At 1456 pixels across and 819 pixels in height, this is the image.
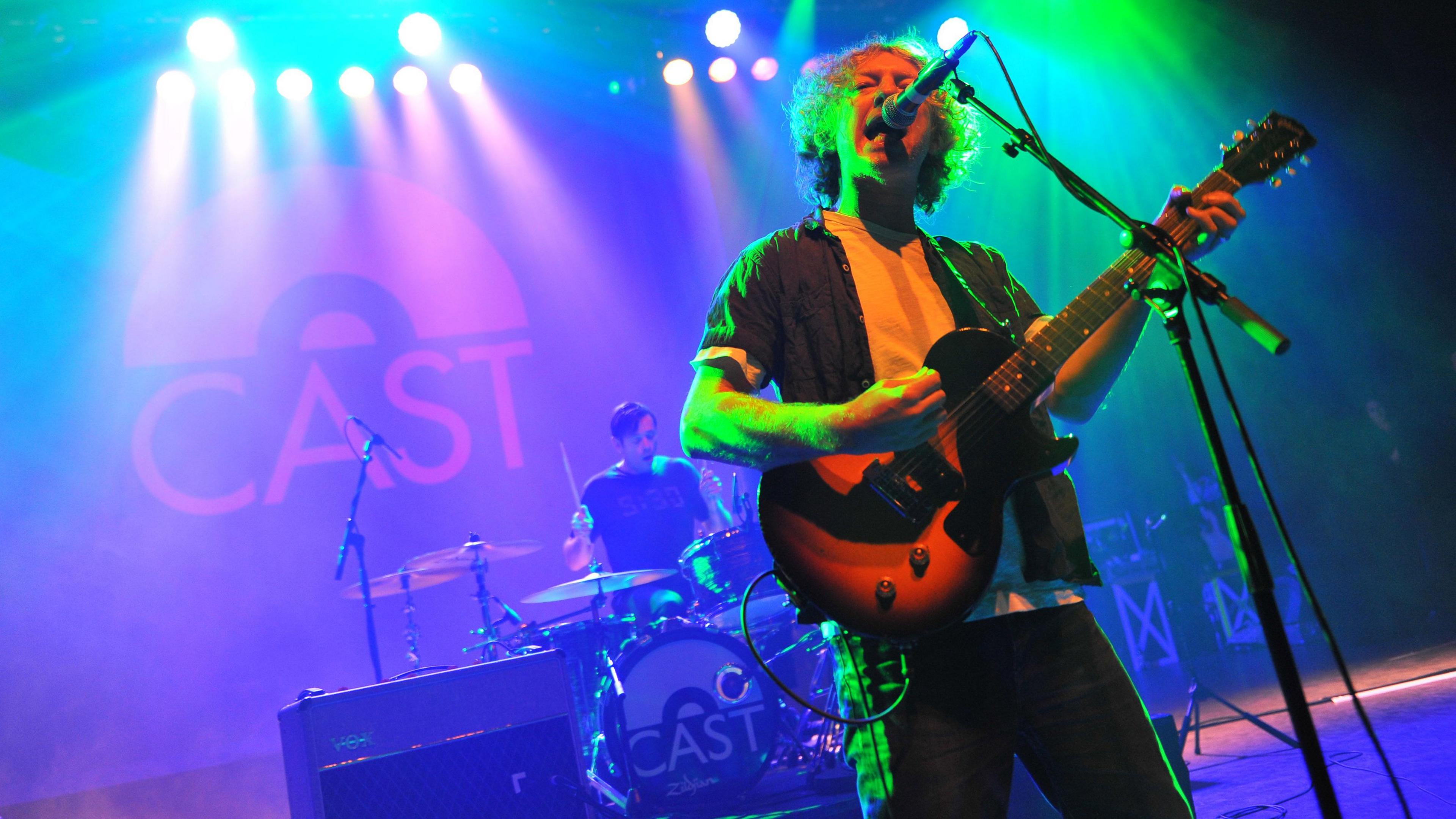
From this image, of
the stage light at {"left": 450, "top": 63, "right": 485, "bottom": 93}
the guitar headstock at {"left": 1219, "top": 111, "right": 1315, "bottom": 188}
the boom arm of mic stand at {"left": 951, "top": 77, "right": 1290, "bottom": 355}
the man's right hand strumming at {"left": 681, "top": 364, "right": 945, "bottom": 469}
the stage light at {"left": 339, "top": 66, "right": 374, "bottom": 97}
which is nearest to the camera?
the boom arm of mic stand at {"left": 951, "top": 77, "right": 1290, "bottom": 355}

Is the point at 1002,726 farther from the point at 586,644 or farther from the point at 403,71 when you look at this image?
the point at 403,71

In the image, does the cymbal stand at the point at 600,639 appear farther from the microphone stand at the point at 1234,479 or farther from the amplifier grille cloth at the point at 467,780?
the microphone stand at the point at 1234,479

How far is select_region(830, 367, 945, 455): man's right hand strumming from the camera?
1442 mm

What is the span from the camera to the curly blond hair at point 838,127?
7.48 ft

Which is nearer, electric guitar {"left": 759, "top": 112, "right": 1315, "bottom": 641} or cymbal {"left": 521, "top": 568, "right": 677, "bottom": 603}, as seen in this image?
electric guitar {"left": 759, "top": 112, "right": 1315, "bottom": 641}

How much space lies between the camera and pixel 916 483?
65.4 inches

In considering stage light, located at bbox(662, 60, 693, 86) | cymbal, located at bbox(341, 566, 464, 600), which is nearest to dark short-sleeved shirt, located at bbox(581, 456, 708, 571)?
cymbal, located at bbox(341, 566, 464, 600)

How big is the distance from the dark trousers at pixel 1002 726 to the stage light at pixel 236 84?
728 cm

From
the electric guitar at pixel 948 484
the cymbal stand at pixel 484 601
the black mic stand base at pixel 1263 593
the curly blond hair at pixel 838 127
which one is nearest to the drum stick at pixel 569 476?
the cymbal stand at pixel 484 601

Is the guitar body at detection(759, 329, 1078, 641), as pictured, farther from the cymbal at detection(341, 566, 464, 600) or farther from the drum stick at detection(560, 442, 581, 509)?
the drum stick at detection(560, 442, 581, 509)

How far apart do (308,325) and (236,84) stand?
1.98m

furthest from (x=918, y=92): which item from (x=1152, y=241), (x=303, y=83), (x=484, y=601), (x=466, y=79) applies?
(x=303, y=83)

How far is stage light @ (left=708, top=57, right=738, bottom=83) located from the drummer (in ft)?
10.6

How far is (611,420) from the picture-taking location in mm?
6320
